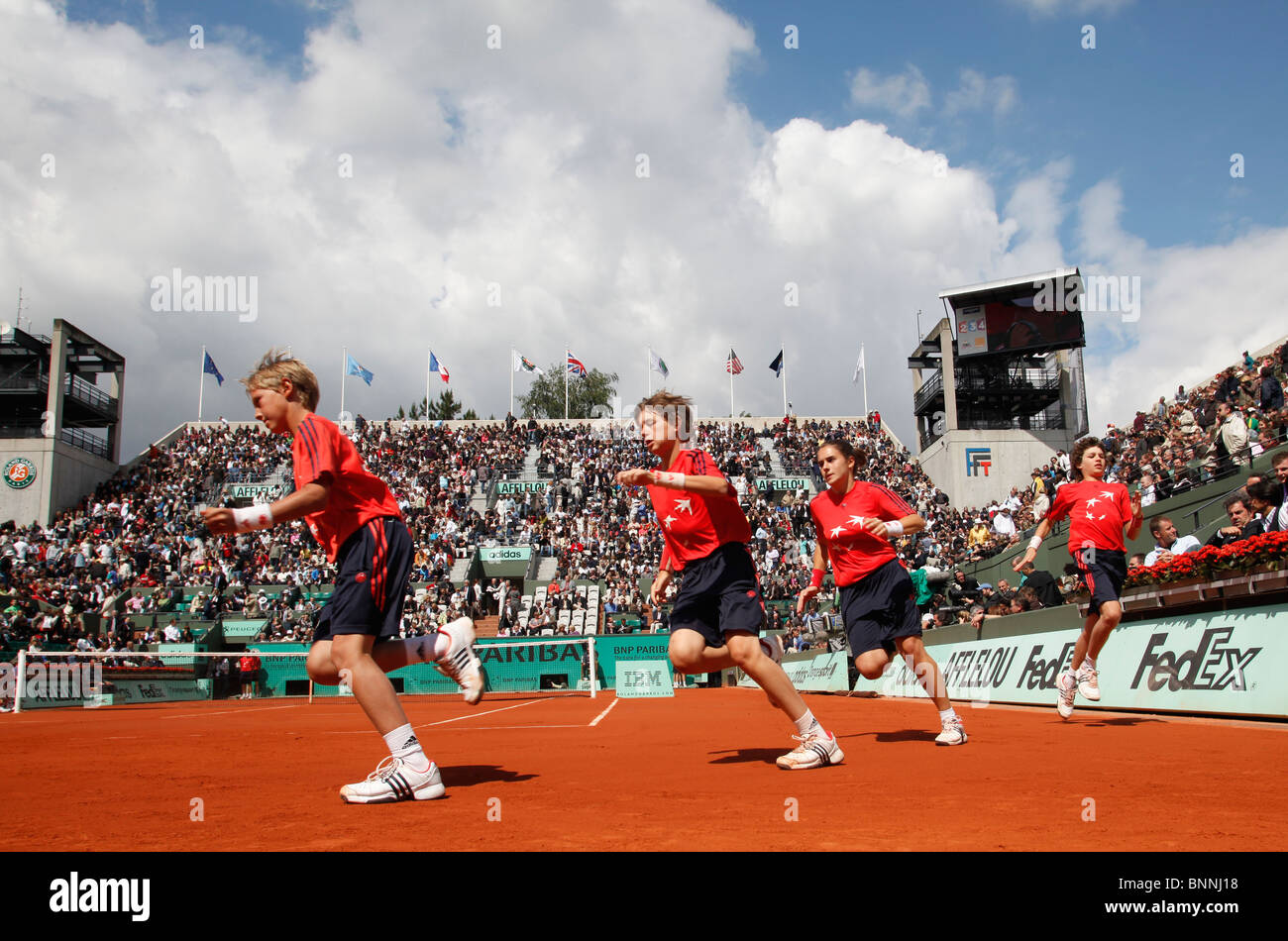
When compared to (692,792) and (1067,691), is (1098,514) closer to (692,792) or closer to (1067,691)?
(1067,691)

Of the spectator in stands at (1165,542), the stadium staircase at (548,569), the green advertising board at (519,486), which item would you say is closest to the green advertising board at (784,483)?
the green advertising board at (519,486)

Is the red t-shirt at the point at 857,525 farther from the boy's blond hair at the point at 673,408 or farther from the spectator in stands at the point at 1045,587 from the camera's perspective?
the spectator in stands at the point at 1045,587

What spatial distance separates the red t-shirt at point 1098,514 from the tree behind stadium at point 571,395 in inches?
2822

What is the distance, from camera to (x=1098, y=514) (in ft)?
24.4

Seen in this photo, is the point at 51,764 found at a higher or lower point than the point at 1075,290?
lower

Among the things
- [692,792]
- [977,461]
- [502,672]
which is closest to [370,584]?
[692,792]

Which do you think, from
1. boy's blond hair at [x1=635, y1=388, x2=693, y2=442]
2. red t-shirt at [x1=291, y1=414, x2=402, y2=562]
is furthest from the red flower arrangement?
red t-shirt at [x1=291, y1=414, x2=402, y2=562]

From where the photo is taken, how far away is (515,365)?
158ft

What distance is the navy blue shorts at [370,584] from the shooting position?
4000mm

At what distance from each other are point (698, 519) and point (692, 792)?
5.61ft

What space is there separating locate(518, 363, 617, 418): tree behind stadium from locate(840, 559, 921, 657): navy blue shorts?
72.6m
